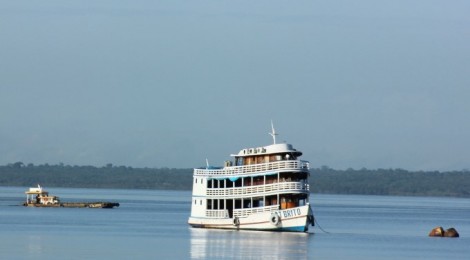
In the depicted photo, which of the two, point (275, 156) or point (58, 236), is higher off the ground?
point (275, 156)

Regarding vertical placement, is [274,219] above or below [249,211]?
below

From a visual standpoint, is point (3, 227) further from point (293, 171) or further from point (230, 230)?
point (293, 171)

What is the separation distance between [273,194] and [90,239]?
15.0 metres

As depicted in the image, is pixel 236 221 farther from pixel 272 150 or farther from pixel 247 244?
pixel 247 244

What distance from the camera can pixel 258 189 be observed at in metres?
103

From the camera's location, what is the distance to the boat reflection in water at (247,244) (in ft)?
277

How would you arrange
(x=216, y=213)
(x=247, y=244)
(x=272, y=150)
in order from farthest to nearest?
(x=216, y=213) < (x=272, y=150) < (x=247, y=244)

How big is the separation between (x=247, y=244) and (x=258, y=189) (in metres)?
11.2

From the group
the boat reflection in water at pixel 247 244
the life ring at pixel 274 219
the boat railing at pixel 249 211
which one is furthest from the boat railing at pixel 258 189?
the boat reflection in water at pixel 247 244

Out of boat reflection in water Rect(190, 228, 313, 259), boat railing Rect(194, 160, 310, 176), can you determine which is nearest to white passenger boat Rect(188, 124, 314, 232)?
boat railing Rect(194, 160, 310, 176)

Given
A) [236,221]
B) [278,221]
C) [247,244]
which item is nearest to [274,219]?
[278,221]

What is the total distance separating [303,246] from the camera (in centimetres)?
9294

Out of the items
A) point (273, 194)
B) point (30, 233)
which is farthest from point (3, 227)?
point (273, 194)

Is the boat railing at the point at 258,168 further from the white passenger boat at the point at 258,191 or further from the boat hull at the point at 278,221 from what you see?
the boat hull at the point at 278,221
